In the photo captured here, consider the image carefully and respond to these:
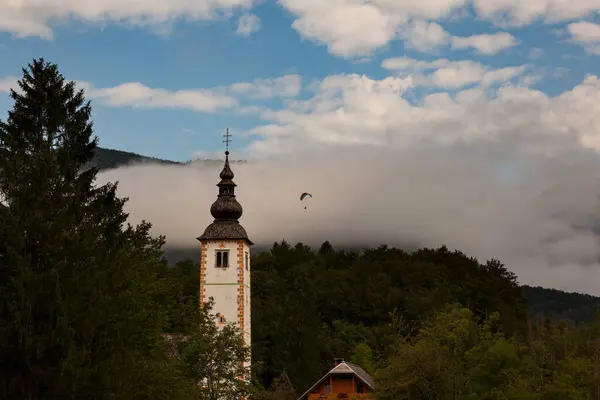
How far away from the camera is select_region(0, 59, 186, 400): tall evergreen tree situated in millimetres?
23422

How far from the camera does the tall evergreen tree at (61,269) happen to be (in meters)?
23.4

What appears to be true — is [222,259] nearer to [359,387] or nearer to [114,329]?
[359,387]

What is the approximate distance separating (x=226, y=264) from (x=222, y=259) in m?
0.45

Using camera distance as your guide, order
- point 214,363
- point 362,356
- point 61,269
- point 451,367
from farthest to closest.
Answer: point 362,356 → point 451,367 → point 214,363 → point 61,269

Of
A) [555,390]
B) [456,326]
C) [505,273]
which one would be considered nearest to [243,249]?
[456,326]

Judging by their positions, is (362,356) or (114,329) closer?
(114,329)

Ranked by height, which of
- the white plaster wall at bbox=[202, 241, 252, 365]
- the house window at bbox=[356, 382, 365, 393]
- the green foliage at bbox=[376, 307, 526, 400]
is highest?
the white plaster wall at bbox=[202, 241, 252, 365]

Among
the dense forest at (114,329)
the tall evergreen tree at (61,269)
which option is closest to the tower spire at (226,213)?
the dense forest at (114,329)

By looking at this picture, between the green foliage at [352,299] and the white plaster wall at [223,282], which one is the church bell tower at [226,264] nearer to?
the white plaster wall at [223,282]

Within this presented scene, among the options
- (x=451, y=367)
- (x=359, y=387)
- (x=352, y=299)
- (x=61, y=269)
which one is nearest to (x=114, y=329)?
(x=61, y=269)

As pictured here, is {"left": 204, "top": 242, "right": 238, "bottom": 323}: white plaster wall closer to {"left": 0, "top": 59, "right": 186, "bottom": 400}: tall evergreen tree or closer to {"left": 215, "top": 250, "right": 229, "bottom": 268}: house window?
{"left": 215, "top": 250, "right": 229, "bottom": 268}: house window

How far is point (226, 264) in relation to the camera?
2404 inches

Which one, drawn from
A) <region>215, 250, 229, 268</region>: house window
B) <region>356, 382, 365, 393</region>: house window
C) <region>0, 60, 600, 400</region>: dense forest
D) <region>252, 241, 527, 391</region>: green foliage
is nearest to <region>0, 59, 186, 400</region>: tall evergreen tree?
<region>0, 60, 600, 400</region>: dense forest

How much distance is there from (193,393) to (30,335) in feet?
47.2
